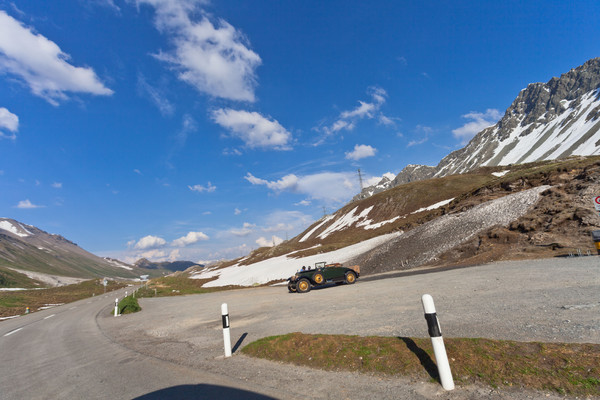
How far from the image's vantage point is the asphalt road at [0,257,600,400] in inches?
199

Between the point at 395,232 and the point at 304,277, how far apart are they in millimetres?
29830

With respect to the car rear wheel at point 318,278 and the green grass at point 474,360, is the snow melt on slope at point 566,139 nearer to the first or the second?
the car rear wheel at point 318,278

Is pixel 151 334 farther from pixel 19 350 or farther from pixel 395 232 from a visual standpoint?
pixel 395 232

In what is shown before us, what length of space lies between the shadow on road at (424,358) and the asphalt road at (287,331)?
24cm

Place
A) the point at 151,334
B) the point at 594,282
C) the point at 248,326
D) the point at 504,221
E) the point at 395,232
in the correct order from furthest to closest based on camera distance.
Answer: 1. the point at 395,232
2. the point at 504,221
3. the point at 151,334
4. the point at 248,326
5. the point at 594,282

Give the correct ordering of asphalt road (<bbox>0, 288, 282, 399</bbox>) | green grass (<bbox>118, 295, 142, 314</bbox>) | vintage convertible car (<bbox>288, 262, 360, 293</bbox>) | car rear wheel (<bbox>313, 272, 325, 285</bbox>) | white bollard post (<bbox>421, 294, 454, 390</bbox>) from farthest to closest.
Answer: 1. green grass (<bbox>118, 295, 142, 314</bbox>)
2. car rear wheel (<bbox>313, 272, 325, 285</bbox>)
3. vintage convertible car (<bbox>288, 262, 360, 293</bbox>)
4. asphalt road (<bbox>0, 288, 282, 399</bbox>)
5. white bollard post (<bbox>421, 294, 454, 390</bbox>)

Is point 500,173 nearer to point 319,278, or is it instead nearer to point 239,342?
point 319,278

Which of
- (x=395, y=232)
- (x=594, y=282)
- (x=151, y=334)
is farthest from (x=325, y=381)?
(x=395, y=232)

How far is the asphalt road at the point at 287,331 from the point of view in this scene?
5059 mm

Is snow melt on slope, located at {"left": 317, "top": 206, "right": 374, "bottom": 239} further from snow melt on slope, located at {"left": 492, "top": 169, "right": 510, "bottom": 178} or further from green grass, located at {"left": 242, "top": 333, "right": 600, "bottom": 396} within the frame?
green grass, located at {"left": 242, "top": 333, "right": 600, "bottom": 396}

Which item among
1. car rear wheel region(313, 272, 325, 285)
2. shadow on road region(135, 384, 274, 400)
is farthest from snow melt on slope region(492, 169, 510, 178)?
shadow on road region(135, 384, 274, 400)

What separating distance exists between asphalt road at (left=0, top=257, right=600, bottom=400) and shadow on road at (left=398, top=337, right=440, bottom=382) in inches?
9.5

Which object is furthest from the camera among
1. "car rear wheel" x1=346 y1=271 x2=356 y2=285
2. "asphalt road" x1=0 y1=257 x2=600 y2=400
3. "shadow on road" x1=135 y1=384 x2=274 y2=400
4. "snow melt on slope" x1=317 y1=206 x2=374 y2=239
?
"snow melt on slope" x1=317 y1=206 x2=374 y2=239

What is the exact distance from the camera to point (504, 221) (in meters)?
26.5
